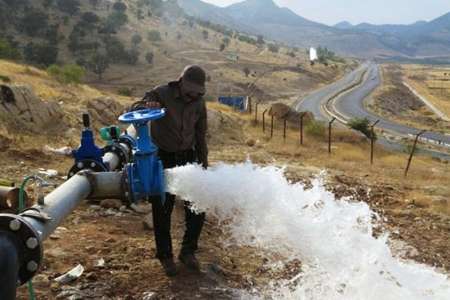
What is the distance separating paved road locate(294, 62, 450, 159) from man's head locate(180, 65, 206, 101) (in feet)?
120

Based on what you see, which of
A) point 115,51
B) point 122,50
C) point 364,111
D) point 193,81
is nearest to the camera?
point 193,81

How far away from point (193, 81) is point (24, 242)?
263cm

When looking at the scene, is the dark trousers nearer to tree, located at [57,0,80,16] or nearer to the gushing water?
the gushing water

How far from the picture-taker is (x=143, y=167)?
3623mm

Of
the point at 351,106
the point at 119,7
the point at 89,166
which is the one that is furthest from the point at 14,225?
the point at 119,7

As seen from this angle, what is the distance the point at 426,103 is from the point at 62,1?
59.4 metres

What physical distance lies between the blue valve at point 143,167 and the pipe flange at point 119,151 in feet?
3.95

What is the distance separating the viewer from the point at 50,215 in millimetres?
2621

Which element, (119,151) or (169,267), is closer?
(169,267)

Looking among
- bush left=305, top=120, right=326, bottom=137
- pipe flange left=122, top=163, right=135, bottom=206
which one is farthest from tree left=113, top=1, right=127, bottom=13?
pipe flange left=122, top=163, right=135, bottom=206

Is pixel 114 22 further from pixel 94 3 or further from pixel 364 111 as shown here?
pixel 364 111

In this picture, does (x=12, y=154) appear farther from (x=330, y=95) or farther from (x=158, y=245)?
(x=330, y=95)

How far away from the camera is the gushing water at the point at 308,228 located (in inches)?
150

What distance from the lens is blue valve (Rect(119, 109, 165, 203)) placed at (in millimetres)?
3553
